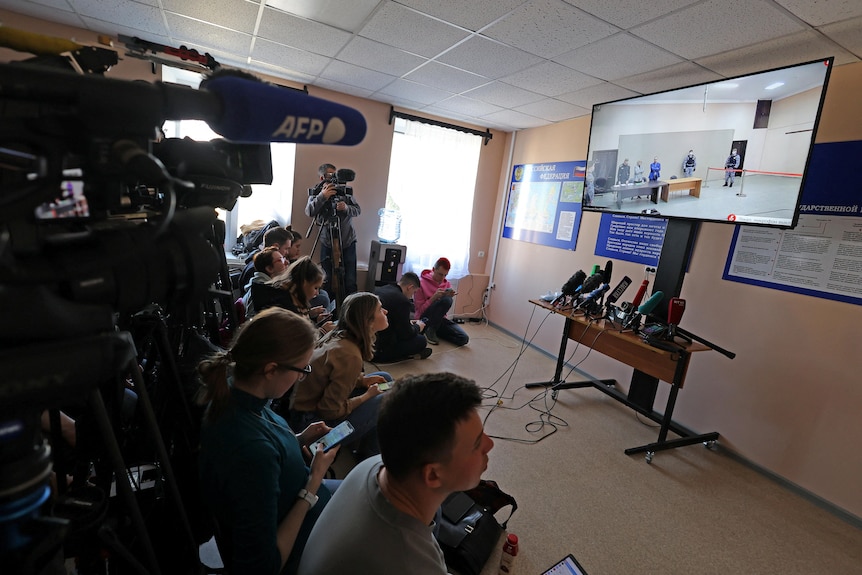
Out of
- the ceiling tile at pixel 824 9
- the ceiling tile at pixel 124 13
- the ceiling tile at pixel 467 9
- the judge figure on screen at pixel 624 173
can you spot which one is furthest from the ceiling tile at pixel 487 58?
the ceiling tile at pixel 124 13

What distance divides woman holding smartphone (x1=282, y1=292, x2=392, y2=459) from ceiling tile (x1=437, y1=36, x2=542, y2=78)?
6.19 feet

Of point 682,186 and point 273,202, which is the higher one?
point 682,186

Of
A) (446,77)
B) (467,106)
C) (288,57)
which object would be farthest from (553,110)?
(288,57)

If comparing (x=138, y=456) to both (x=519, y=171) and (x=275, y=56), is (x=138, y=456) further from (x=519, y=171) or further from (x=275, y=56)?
(x=519, y=171)

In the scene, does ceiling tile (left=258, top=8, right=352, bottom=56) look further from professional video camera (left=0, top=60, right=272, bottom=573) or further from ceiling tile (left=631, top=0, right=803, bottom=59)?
professional video camera (left=0, top=60, right=272, bottom=573)

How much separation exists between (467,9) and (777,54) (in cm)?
180

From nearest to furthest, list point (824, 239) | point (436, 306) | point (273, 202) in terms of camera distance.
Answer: point (824, 239) < point (436, 306) < point (273, 202)

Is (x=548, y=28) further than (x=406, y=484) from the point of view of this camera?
Yes

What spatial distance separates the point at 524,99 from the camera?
373 cm

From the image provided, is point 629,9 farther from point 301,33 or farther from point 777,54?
point 301,33

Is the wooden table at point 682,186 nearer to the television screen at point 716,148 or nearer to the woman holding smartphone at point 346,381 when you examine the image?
the television screen at point 716,148

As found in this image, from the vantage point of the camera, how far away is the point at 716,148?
2.50m

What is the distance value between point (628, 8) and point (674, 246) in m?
1.61

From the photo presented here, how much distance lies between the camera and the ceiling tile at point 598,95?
10.4 ft
